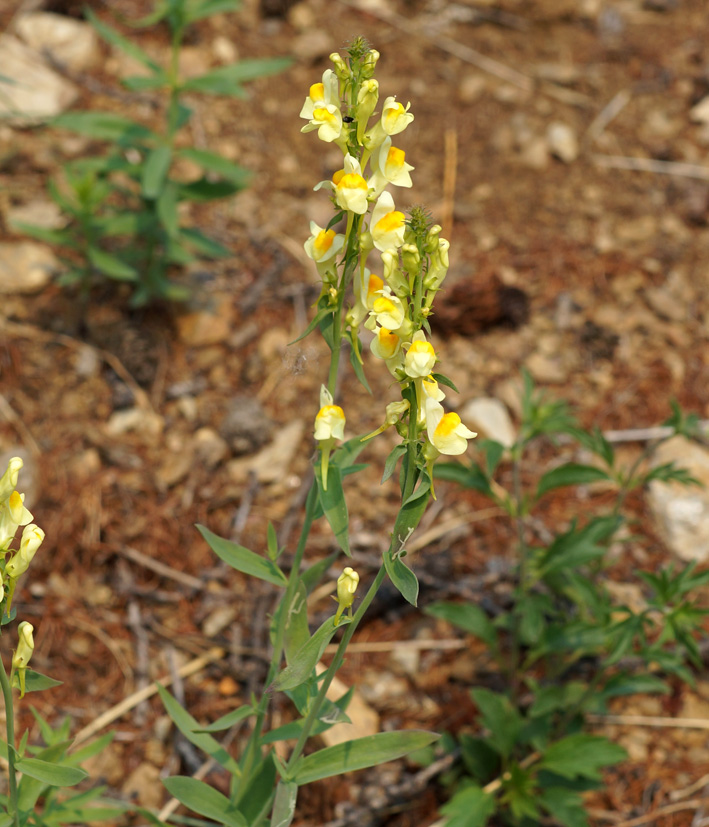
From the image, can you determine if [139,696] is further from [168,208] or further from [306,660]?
[168,208]

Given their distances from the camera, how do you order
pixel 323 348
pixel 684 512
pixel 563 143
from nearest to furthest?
pixel 684 512 < pixel 323 348 < pixel 563 143

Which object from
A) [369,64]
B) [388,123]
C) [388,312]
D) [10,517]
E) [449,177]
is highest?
[369,64]

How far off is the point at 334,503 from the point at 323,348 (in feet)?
8.15

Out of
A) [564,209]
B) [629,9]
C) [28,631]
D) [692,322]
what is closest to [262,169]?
[564,209]

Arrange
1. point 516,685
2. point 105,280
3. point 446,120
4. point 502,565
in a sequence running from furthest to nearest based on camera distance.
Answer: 1. point 446,120
2. point 105,280
3. point 502,565
4. point 516,685

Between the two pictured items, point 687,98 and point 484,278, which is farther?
point 687,98

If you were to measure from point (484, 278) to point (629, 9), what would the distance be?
2.72 m

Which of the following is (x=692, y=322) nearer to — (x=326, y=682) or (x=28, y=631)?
(x=326, y=682)

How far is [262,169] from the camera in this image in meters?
4.91

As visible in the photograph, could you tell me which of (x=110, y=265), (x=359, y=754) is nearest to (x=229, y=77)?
(x=110, y=265)

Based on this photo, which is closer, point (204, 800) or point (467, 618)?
point (204, 800)

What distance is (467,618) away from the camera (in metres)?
3.11

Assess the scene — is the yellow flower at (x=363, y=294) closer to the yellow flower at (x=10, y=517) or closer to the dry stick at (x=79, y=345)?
the yellow flower at (x=10, y=517)

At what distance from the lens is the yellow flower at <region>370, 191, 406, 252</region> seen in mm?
1795
